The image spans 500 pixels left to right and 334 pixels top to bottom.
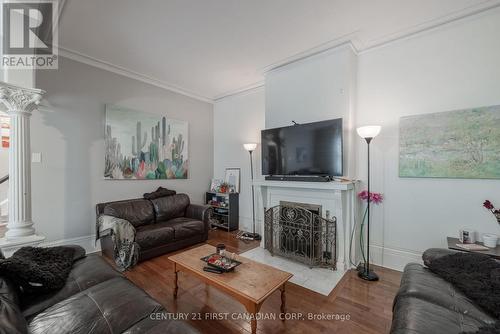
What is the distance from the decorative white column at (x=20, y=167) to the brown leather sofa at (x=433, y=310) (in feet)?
11.2

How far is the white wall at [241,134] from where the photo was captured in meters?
4.33

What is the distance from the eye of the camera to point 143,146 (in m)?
3.89

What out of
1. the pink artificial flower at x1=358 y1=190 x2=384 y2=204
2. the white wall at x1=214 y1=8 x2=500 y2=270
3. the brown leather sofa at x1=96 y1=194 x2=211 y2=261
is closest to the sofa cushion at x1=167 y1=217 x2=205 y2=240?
the brown leather sofa at x1=96 y1=194 x2=211 y2=261

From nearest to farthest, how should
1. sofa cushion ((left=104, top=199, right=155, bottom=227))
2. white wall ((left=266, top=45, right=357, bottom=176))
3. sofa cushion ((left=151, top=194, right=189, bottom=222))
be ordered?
white wall ((left=266, top=45, right=357, bottom=176)) → sofa cushion ((left=104, top=199, right=155, bottom=227)) → sofa cushion ((left=151, top=194, right=189, bottom=222))

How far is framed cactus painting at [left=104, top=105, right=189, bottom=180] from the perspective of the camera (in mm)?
3559

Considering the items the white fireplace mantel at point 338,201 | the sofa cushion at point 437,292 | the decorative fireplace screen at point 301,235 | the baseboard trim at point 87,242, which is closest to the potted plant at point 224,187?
the decorative fireplace screen at point 301,235

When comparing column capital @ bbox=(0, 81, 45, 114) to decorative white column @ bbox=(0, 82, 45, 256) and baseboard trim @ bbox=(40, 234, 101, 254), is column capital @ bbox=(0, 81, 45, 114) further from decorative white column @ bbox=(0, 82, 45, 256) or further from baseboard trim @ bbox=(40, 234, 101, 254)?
baseboard trim @ bbox=(40, 234, 101, 254)

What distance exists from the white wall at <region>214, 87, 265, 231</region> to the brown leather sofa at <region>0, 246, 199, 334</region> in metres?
2.96

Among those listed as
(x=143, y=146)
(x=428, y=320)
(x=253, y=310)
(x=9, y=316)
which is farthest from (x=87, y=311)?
(x=143, y=146)

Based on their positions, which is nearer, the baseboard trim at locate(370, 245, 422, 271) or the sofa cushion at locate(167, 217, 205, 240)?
the baseboard trim at locate(370, 245, 422, 271)

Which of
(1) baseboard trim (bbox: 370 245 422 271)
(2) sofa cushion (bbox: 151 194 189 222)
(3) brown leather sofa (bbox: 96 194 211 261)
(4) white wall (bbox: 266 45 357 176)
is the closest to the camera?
(1) baseboard trim (bbox: 370 245 422 271)

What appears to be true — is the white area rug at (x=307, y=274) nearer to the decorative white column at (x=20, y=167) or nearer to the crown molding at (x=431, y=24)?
the decorative white column at (x=20, y=167)

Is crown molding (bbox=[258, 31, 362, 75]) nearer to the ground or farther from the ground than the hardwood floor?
farther from the ground

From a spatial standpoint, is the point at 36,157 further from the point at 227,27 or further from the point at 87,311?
the point at 227,27
